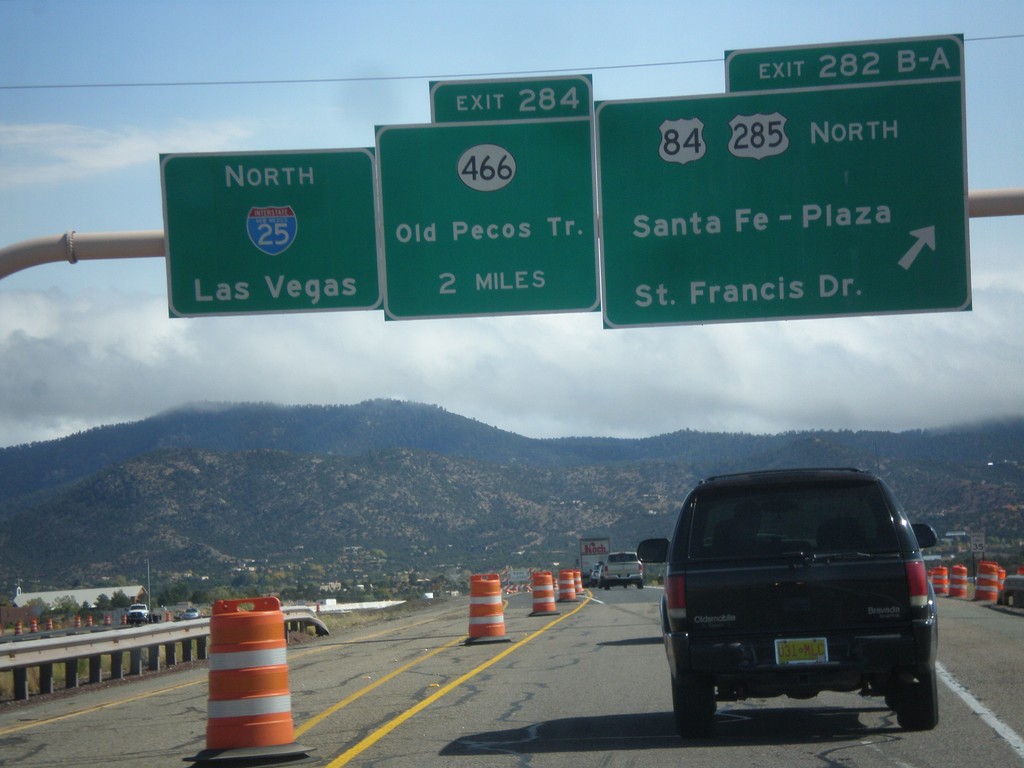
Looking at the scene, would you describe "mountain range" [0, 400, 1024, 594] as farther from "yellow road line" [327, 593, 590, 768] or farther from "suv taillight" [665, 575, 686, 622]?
"suv taillight" [665, 575, 686, 622]

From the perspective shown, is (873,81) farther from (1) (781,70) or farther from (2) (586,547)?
(2) (586,547)

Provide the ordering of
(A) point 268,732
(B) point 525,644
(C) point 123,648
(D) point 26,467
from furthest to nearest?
(D) point 26,467
(B) point 525,644
(C) point 123,648
(A) point 268,732

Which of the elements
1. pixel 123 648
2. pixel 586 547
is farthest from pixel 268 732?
pixel 586 547

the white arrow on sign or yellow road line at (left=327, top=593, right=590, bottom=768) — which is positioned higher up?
the white arrow on sign

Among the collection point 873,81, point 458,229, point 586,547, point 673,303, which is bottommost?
point 586,547

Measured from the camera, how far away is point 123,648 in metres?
21.2

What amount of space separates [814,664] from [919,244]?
683 cm

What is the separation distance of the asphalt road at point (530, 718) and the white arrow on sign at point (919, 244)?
15.9 feet

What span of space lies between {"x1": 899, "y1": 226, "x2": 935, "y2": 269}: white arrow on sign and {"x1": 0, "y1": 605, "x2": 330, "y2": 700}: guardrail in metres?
12.8

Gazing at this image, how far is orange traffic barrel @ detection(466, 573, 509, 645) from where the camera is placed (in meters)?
23.4

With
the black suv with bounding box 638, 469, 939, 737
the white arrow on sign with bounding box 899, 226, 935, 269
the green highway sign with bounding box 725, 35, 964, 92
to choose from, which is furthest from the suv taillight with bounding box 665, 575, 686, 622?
the green highway sign with bounding box 725, 35, 964, 92

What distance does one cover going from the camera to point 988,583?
34.5 meters

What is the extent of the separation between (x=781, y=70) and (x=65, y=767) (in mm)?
10961

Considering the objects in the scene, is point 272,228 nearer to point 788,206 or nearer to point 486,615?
point 788,206
